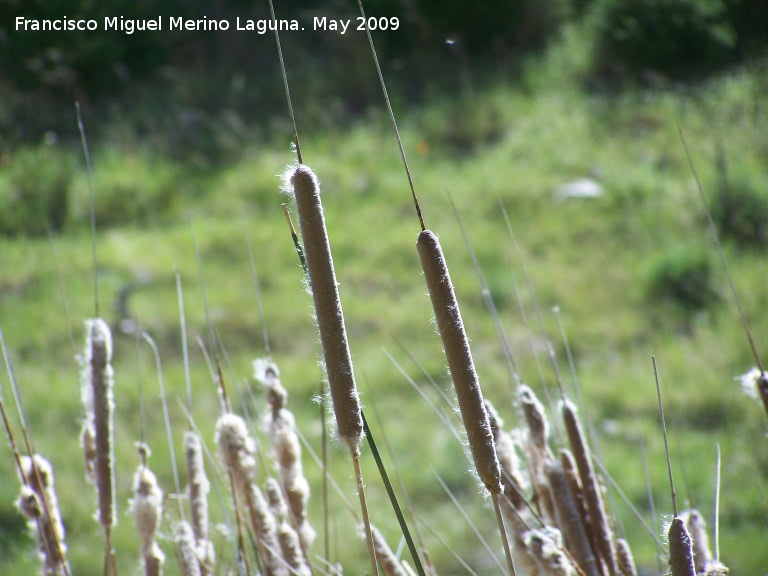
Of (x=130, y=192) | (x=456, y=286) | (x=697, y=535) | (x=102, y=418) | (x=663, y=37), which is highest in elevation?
(x=663, y=37)

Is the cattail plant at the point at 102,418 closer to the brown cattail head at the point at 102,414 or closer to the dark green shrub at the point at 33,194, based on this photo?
the brown cattail head at the point at 102,414

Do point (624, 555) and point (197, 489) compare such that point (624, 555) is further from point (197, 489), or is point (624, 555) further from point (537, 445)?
point (197, 489)

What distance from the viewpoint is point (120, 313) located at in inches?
115

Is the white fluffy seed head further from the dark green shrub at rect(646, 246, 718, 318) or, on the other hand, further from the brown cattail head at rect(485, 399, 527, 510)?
the dark green shrub at rect(646, 246, 718, 318)

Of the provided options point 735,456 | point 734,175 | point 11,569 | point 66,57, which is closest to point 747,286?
point 734,175

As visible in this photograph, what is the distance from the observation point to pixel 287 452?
772 mm

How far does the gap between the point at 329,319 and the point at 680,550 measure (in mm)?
255

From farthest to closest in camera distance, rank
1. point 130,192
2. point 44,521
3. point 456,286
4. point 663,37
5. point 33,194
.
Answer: point 663,37
point 130,192
point 33,194
point 456,286
point 44,521

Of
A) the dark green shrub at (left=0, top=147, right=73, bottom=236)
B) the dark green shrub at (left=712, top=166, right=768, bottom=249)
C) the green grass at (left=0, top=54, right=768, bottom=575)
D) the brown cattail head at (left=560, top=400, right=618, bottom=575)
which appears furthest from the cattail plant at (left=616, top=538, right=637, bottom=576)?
the dark green shrub at (left=0, top=147, right=73, bottom=236)

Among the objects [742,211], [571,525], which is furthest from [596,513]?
[742,211]

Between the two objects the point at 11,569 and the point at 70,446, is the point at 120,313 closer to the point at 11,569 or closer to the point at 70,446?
the point at 70,446

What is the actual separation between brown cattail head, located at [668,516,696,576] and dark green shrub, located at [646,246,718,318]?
8.09 ft

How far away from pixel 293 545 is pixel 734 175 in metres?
3.03

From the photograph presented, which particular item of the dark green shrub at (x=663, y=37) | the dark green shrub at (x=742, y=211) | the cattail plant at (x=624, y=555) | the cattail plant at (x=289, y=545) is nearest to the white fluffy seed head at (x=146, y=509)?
the cattail plant at (x=289, y=545)
